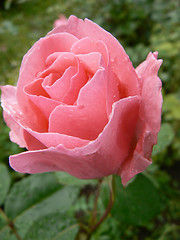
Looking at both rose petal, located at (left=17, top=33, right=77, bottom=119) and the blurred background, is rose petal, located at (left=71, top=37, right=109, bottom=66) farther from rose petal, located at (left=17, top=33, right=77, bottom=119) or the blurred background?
the blurred background

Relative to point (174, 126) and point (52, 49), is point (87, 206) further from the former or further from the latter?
point (52, 49)

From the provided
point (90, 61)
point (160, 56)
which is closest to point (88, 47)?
point (90, 61)

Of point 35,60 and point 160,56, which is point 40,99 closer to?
point 35,60

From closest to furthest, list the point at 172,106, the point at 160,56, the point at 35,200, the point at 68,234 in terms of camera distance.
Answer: the point at 68,234
the point at 35,200
the point at 172,106
the point at 160,56

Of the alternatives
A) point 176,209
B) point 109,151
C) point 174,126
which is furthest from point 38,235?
point 174,126

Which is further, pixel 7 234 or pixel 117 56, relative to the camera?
pixel 7 234
